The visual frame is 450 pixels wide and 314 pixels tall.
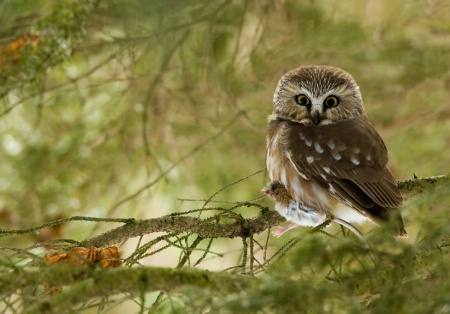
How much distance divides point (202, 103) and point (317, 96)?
1.37 metres

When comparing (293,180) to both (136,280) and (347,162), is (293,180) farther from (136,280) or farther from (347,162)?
(136,280)

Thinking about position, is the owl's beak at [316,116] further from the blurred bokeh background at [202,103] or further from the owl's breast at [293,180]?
the blurred bokeh background at [202,103]

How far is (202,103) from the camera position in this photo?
4.93 m

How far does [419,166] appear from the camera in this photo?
4.76m

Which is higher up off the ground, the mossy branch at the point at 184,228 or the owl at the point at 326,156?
the owl at the point at 326,156

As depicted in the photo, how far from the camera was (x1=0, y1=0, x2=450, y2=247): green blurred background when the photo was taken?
14.4 ft

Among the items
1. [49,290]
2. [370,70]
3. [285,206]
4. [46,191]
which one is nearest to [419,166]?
[370,70]

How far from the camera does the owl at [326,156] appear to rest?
3.22 m

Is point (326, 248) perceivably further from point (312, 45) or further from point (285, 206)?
point (312, 45)

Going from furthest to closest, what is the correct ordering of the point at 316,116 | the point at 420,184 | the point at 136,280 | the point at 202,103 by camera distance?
1. the point at 202,103
2. the point at 316,116
3. the point at 420,184
4. the point at 136,280

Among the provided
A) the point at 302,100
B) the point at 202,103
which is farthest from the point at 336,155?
the point at 202,103

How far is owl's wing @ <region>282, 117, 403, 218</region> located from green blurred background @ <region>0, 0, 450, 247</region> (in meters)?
0.78

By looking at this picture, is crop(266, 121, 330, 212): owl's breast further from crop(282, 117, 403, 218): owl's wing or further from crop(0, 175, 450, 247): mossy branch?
crop(0, 175, 450, 247): mossy branch

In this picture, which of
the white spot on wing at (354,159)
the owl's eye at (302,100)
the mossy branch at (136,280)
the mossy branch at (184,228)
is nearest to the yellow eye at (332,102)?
the owl's eye at (302,100)
